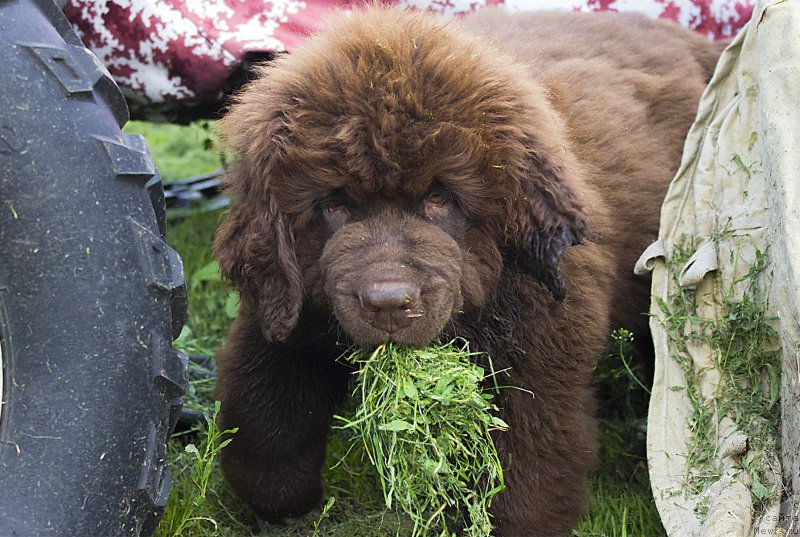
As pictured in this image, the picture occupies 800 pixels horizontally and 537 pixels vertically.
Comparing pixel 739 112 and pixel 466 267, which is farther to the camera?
pixel 739 112

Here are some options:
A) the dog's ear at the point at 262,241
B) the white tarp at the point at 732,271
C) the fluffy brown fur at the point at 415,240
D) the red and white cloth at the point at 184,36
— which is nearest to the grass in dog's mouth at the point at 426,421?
the fluffy brown fur at the point at 415,240

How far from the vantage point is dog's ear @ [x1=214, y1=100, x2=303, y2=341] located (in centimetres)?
304

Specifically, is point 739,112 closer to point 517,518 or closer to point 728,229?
point 728,229

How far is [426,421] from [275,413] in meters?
0.79

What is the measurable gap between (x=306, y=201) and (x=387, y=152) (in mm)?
307

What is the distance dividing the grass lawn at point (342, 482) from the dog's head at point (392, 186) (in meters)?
0.62

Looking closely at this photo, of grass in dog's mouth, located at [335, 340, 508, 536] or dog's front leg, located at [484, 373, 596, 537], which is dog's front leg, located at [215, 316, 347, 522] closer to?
grass in dog's mouth, located at [335, 340, 508, 536]

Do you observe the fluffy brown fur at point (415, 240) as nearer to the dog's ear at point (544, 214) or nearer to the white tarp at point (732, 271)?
the dog's ear at point (544, 214)

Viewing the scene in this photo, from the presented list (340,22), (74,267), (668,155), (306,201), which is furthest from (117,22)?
(668,155)

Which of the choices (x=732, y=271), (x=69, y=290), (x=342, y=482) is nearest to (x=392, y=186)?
(x=69, y=290)

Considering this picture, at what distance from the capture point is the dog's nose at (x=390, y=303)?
108 inches

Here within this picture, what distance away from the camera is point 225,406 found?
3.61 m

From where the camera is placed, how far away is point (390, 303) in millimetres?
2742

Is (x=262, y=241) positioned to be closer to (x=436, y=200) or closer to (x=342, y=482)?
(x=436, y=200)
